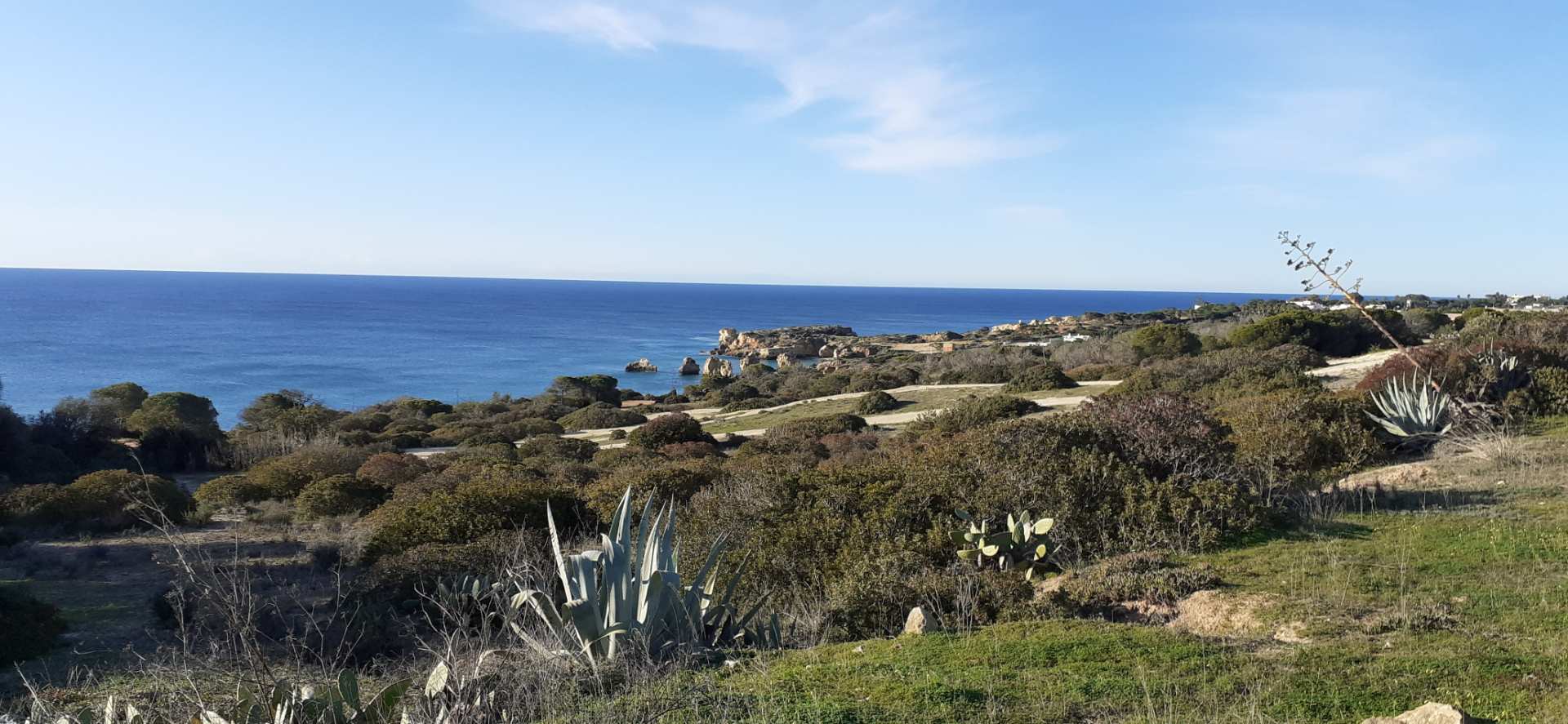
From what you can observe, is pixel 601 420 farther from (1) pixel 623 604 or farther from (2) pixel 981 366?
(1) pixel 623 604

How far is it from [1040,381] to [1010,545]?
20115 millimetres

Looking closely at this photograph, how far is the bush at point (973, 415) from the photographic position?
64.7 feet

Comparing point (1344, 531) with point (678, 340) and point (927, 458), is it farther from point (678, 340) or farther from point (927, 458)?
point (678, 340)

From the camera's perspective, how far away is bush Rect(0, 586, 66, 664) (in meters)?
A: 8.50

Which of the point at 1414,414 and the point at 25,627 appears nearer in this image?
the point at 25,627

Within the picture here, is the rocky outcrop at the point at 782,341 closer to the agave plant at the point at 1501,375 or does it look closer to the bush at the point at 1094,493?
the agave plant at the point at 1501,375

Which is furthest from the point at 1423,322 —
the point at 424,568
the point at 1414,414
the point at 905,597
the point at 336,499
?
the point at 424,568

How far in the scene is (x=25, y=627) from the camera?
8.88 metres

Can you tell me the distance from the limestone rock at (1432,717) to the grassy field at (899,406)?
2180 cm

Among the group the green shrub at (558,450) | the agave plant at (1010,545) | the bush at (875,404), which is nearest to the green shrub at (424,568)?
the agave plant at (1010,545)

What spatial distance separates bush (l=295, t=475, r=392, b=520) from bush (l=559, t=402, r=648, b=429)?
1674 centimetres

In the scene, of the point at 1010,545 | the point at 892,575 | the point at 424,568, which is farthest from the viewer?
the point at 424,568

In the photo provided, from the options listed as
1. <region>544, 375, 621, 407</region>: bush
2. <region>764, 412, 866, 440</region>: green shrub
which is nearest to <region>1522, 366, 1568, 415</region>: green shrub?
<region>764, 412, 866, 440</region>: green shrub

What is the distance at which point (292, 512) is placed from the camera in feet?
53.5
